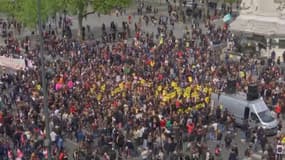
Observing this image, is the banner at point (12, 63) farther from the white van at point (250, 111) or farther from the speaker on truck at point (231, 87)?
the white van at point (250, 111)

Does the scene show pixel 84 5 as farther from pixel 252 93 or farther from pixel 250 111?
pixel 250 111

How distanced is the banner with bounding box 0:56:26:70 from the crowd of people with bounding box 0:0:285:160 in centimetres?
112

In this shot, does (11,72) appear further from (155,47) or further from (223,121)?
(223,121)

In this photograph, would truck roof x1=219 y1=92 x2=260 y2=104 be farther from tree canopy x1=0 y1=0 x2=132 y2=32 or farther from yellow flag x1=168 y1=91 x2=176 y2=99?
tree canopy x1=0 y1=0 x2=132 y2=32

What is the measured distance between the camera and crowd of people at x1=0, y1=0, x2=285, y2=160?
1262 inches

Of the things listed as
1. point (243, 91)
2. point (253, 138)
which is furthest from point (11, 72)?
point (253, 138)

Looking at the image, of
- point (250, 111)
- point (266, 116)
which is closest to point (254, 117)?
point (250, 111)

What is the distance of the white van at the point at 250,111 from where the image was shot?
3531 cm

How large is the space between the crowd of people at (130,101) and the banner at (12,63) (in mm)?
1121

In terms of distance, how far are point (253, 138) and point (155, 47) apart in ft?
68.5

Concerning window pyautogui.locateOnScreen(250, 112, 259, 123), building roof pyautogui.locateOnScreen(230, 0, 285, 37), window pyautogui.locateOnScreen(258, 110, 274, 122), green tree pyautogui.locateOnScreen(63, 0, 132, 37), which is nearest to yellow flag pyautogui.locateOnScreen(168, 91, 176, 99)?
window pyautogui.locateOnScreen(250, 112, 259, 123)

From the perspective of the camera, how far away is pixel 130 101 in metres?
38.4

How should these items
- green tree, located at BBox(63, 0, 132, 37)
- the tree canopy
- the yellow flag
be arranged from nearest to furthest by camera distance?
the yellow flag → the tree canopy → green tree, located at BBox(63, 0, 132, 37)

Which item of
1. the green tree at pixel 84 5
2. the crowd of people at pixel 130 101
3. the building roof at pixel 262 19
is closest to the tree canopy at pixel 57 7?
the green tree at pixel 84 5
